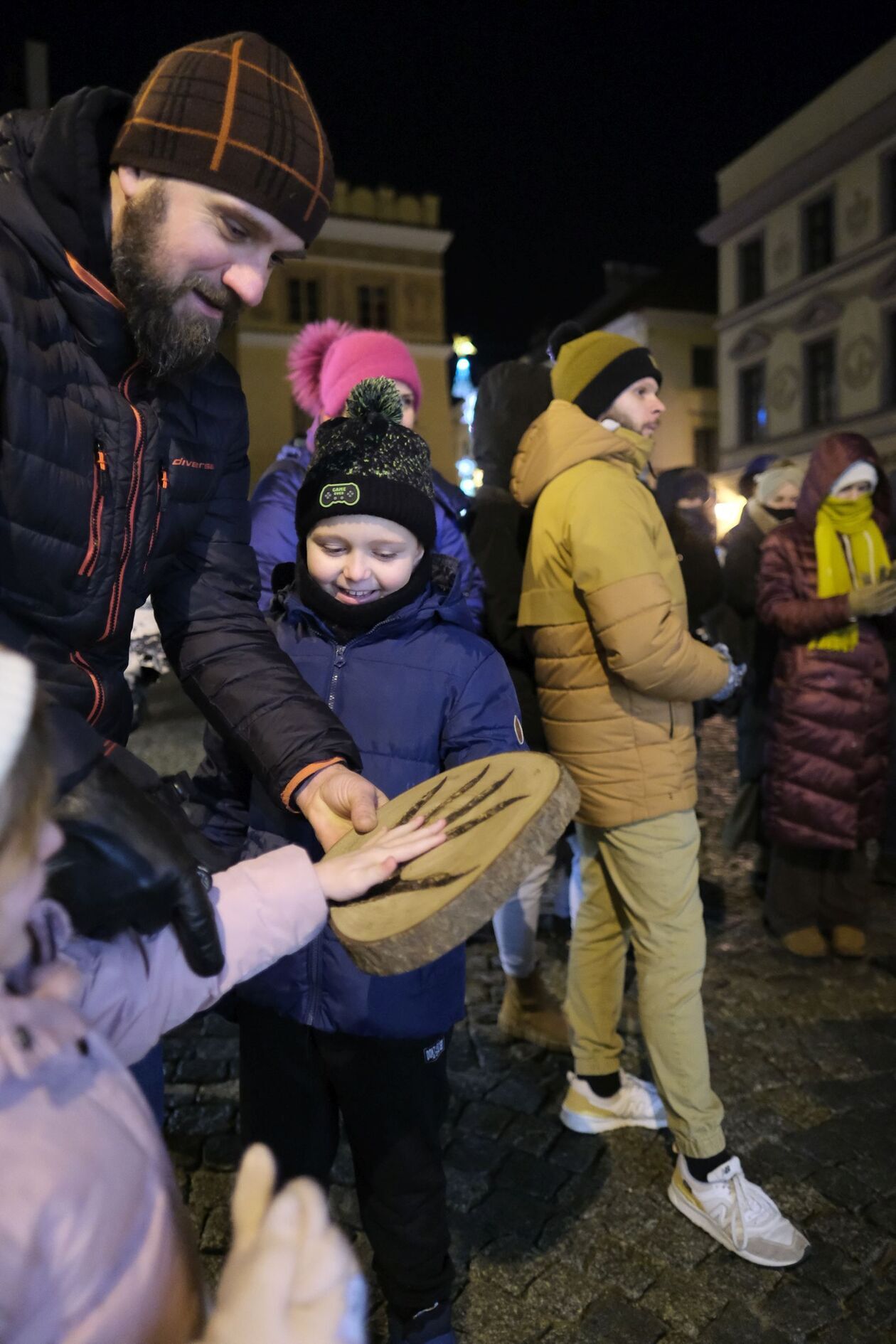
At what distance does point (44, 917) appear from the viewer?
1.05m

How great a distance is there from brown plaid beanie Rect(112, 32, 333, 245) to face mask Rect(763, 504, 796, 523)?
12.5ft

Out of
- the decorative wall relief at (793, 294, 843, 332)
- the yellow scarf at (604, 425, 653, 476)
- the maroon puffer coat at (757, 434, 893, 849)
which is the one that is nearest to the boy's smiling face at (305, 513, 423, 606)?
the yellow scarf at (604, 425, 653, 476)

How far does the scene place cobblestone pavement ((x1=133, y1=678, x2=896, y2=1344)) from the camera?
2.22 m

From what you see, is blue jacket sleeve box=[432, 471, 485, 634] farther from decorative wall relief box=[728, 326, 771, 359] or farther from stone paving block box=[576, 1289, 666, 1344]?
decorative wall relief box=[728, 326, 771, 359]

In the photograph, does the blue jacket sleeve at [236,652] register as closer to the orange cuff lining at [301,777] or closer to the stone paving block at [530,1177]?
the orange cuff lining at [301,777]

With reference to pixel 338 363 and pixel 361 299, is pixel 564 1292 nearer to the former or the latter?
pixel 338 363

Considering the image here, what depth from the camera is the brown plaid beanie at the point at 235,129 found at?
1.52m

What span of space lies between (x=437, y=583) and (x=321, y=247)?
959 inches

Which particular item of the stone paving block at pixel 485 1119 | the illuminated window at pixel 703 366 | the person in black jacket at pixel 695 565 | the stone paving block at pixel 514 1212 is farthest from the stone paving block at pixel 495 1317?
the illuminated window at pixel 703 366

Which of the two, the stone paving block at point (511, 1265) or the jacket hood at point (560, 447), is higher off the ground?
the jacket hood at point (560, 447)

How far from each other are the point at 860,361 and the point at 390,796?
22.6m

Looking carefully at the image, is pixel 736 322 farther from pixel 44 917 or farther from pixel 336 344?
pixel 44 917

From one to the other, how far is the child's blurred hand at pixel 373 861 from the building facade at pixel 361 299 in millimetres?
22741

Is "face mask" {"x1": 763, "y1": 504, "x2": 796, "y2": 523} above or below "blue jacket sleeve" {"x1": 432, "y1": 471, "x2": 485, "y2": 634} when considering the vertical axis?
above
